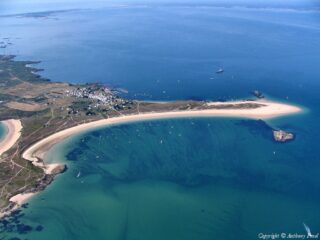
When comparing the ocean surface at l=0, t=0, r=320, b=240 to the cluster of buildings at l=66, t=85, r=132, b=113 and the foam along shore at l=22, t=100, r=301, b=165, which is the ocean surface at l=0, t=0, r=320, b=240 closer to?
the foam along shore at l=22, t=100, r=301, b=165

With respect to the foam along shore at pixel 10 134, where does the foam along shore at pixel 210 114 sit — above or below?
above

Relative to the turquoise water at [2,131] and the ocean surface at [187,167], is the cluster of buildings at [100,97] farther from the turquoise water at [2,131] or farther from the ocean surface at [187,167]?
the turquoise water at [2,131]

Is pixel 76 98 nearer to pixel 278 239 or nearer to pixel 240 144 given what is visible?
pixel 240 144

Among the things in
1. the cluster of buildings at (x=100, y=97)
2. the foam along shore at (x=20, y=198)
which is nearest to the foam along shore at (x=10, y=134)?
the foam along shore at (x=20, y=198)

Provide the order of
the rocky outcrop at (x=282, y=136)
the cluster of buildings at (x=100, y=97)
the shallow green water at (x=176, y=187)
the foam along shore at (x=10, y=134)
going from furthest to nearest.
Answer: the cluster of buildings at (x=100, y=97) → the rocky outcrop at (x=282, y=136) → the foam along shore at (x=10, y=134) → the shallow green water at (x=176, y=187)

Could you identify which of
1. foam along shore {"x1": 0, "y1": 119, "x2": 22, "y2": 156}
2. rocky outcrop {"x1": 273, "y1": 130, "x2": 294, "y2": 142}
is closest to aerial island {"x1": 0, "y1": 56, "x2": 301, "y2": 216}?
foam along shore {"x1": 0, "y1": 119, "x2": 22, "y2": 156}

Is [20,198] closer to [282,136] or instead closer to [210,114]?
[210,114]

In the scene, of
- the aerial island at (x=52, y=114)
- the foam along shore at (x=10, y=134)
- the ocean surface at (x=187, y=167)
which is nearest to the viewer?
the ocean surface at (x=187, y=167)

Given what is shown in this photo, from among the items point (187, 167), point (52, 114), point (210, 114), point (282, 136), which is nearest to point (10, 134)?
point (52, 114)
